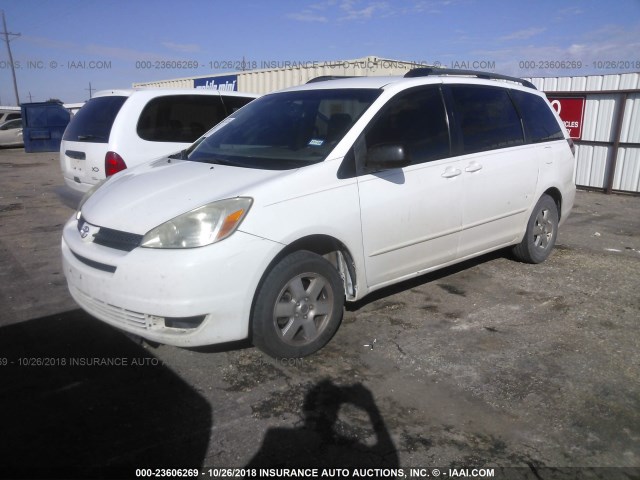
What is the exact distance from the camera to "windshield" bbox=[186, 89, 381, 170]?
368cm

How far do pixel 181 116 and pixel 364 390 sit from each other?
4.69m

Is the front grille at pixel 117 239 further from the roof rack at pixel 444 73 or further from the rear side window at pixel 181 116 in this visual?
the rear side window at pixel 181 116

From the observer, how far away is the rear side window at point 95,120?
596cm

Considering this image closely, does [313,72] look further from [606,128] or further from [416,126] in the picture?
[416,126]

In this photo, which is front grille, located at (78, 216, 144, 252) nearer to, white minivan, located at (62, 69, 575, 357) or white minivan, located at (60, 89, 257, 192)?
white minivan, located at (62, 69, 575, 357)

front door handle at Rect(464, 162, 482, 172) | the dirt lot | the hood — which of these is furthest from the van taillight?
front door handle at Rect(464, 162, 482, 172)

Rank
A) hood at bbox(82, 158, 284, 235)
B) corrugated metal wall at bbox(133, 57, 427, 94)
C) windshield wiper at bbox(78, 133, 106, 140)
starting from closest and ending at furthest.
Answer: hood at bbox(82, 158, 284, 235) < windshield wiper at bbox(78, 133, 106, 140) < corrugated metal wall at bbox(133, 57, 427, 94)

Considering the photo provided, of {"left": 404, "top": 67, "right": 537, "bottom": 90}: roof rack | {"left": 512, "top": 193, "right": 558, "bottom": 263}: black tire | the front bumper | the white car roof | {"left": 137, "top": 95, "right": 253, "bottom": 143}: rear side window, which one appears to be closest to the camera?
the front bumper

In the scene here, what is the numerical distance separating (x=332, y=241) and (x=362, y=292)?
0.52 metres

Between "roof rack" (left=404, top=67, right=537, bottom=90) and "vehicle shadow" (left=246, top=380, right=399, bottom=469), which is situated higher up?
"roof rack" (left=404, top=67, right=537, bottom=90)

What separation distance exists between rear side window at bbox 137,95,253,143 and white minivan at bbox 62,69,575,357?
1899mm

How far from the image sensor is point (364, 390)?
3.09m

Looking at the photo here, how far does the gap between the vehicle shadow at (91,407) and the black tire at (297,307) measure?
0.57 m

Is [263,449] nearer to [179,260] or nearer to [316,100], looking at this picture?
[179,260]
